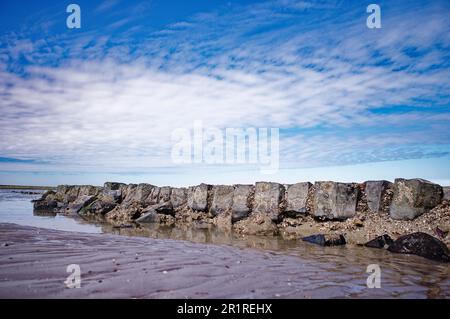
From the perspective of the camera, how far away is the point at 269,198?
11484 mm

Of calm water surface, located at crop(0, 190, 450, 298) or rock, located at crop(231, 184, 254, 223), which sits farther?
rock, located at crop(231, 184, 254, 223)

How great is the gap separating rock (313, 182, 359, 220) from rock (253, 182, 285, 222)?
1344 mm

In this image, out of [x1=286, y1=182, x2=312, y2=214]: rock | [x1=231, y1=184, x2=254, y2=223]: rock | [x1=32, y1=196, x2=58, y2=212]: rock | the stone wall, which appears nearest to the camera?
the stone wall

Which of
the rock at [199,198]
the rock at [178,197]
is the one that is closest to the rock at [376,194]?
the rock at [199,198]

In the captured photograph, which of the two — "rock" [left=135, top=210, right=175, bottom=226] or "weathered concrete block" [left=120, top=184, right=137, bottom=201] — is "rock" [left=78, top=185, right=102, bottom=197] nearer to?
"weathered concrete block" [left=120, top=184, right=137, bottom=201]

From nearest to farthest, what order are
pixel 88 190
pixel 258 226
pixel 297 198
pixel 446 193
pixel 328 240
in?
pixel 328 240 → pixel 446 193 → pixel 258 226 → pixel 297 198 → pixel 88 190

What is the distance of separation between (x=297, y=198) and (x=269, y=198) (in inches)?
43.1

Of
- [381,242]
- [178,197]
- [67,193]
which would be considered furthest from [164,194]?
[67,193]

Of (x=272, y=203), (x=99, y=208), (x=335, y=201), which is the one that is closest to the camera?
(x=335, y=201)

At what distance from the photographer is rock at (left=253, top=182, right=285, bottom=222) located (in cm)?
1112

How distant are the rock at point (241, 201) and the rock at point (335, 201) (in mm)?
2701

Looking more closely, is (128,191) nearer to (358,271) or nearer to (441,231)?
(441,231)

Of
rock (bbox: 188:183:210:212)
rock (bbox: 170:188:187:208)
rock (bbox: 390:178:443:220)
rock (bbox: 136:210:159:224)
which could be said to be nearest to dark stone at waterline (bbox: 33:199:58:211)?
rock (bbox: 170:188:187:208)
